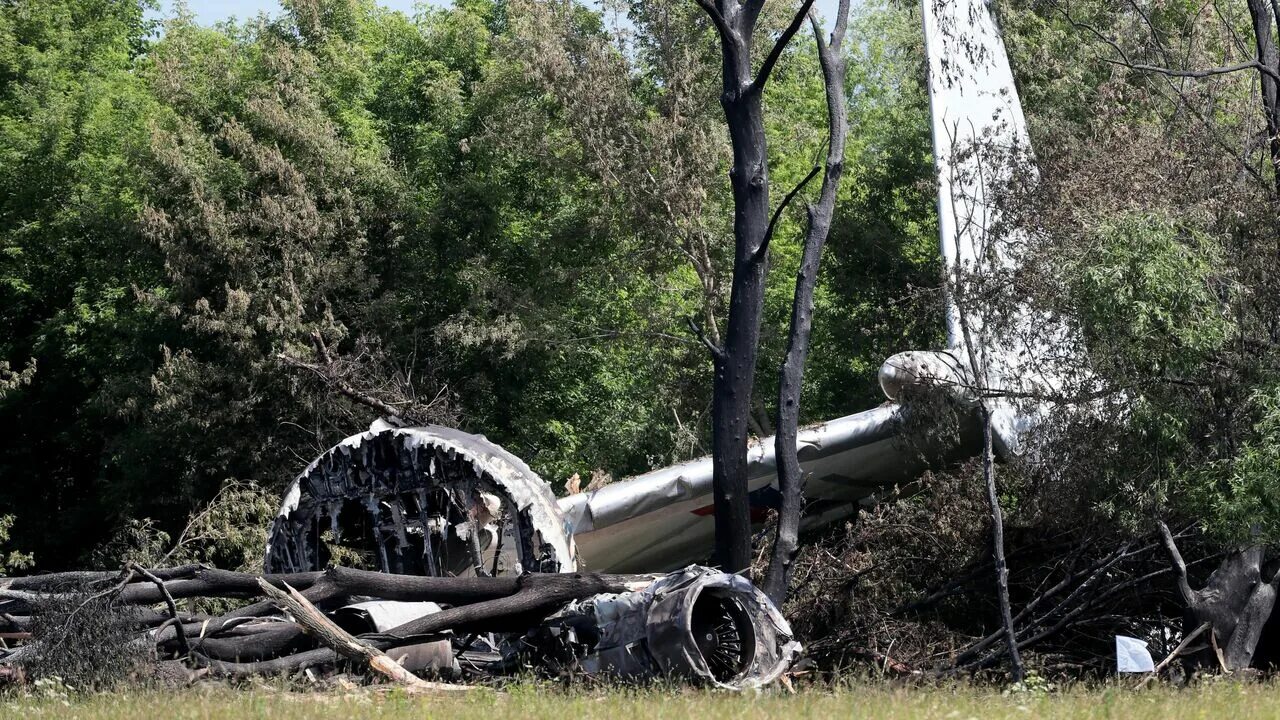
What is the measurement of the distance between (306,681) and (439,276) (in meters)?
19.8

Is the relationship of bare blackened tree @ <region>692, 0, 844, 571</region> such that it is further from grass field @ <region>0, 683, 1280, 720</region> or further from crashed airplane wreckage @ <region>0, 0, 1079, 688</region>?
grass field @ <region>0, 683, 1280, 720</region>

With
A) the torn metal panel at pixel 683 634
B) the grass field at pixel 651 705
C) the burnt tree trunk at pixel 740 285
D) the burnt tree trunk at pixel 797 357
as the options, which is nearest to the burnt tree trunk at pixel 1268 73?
the burnt tree trunk at pixel 797 357

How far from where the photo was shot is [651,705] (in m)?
8.80

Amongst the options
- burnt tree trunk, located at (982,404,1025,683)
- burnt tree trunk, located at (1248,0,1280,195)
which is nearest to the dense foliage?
burnt tree trunk, located at (1248,0,1280,195)

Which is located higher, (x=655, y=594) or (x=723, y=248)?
(x=723, y=248)

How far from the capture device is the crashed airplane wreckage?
11.5 meters

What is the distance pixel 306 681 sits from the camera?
37.1 feet

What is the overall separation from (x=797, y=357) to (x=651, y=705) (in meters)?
7.59

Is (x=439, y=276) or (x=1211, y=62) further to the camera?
(x=439, y=276)

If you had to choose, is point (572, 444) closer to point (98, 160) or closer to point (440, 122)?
point (440, 122)

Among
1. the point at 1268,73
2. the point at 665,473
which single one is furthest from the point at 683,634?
the point at 1268,73

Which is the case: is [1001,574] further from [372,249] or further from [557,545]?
[372,249]

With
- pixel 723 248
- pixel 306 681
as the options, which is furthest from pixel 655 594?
pixel 723 248

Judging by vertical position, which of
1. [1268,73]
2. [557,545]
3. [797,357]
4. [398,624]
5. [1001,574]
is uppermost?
[1268,73]
